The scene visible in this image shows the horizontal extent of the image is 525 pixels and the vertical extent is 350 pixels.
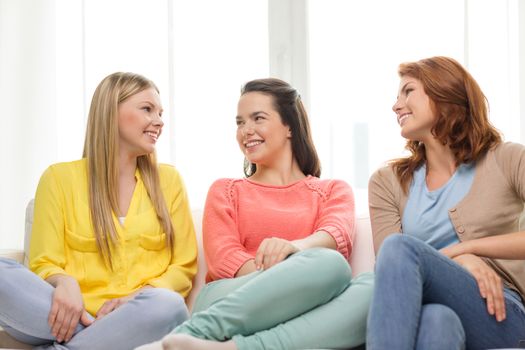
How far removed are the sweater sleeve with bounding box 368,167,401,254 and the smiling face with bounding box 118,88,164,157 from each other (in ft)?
2.32

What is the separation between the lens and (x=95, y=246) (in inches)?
82.8

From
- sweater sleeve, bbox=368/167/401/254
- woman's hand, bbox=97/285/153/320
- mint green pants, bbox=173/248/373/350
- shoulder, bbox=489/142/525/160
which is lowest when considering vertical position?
woman's hand, bbox=97/285/153/320

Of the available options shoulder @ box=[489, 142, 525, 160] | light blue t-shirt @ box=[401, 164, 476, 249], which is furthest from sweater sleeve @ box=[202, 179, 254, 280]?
shoulder @ box=[489, 142, 525, 160]

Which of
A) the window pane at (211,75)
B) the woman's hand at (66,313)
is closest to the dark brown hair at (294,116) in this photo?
the woman's hand at (66,313)

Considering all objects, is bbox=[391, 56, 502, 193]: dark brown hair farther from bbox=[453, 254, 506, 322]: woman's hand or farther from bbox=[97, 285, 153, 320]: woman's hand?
bbox=[97, 285, 153, 320]: woman's hand

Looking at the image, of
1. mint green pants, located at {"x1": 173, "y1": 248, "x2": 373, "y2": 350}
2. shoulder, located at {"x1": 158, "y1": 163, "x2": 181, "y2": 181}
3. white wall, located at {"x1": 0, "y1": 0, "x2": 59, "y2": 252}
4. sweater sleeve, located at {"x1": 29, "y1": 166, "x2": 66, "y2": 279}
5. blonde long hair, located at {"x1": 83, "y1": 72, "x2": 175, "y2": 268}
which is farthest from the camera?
white wall, located at {"x1": 0, "y1": 0, "x2": 59, "y2": 252}

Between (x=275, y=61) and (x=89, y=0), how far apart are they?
3.26ft

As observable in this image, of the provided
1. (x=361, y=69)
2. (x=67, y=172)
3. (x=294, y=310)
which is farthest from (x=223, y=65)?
(x=294, y=310)

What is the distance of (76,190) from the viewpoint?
85.6 inches

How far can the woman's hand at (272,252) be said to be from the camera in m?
1.87

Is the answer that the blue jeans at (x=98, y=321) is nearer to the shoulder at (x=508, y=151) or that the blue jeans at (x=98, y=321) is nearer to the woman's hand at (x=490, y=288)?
the woman's hand at (x=490, y=288)

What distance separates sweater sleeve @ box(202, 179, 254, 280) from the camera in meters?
2.06

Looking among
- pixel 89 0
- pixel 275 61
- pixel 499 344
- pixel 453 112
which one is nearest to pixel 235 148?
pixel 275 61

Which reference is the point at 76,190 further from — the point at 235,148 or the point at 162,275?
the point at 235,148
